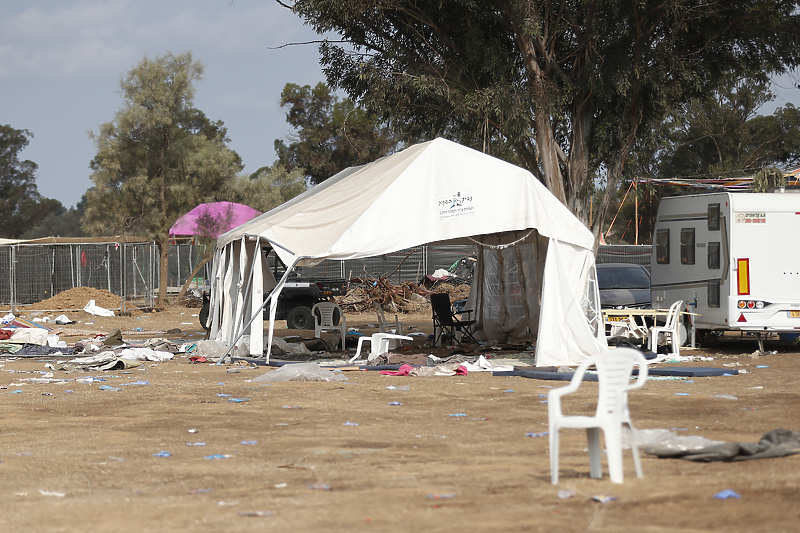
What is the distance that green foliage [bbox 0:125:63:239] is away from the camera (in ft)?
202

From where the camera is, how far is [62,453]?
671cm

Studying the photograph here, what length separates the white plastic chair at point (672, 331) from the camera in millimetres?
12953

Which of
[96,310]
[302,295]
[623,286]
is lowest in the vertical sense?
[96,310]

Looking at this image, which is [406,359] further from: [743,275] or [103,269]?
[103,269]

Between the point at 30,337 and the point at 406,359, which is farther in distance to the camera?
the point at 30,337

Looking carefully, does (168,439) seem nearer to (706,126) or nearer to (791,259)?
(791,259)

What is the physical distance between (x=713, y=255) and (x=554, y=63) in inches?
246

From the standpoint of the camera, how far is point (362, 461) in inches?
242

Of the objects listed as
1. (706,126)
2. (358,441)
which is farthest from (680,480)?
(706,126)

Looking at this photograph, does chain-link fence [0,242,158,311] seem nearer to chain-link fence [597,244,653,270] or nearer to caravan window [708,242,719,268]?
chain-link fence [597,244,653,270]

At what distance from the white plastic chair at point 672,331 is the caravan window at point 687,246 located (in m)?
0.98

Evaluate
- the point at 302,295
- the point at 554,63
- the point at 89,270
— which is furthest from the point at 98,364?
the point at 89,270

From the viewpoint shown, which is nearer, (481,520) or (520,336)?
(481,520)

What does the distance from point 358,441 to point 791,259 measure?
9068 millimetres
